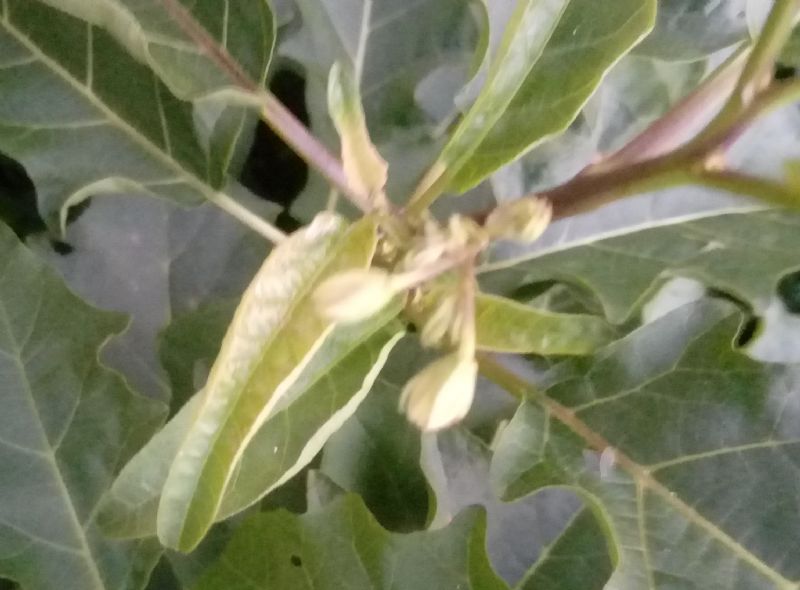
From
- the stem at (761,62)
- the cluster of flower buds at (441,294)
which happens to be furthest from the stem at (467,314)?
the stem at (761,62)

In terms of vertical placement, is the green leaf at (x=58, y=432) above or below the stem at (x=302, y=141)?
below

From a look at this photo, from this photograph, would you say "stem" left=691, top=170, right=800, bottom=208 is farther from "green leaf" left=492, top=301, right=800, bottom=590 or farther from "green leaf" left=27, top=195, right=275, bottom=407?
"green leaf" left=27, top=195, right=275, bottom=407

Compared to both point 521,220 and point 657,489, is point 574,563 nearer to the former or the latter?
point 657,489

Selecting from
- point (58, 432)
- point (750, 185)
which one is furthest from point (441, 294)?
point (58, 432)

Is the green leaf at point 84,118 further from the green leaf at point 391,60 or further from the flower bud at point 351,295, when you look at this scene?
the flower bud at point 351,295

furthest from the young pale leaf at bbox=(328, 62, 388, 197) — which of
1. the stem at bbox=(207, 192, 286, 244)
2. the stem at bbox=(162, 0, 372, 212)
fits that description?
the stem at bbox=(207, 192, 286, 244)
